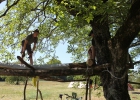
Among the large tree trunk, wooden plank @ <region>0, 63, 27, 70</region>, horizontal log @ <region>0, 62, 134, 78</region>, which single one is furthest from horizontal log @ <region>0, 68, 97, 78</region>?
the large tree trunk

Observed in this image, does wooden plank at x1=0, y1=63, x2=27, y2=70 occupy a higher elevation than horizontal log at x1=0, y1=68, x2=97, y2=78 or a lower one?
higher

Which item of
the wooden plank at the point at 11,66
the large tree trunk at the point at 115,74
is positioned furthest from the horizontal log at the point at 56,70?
the large tree trunk at the point at 115,74

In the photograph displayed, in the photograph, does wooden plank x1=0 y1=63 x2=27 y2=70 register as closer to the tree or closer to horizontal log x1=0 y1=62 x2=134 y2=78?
horizontal log x1=0 y1=62 x2=134 y2=78

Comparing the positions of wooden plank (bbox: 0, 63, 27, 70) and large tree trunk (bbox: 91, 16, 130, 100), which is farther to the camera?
wooden plank (bbox: 0, 63, 27, 70)

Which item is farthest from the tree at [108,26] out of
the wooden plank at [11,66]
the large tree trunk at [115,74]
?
the wooden plank at [11,66]

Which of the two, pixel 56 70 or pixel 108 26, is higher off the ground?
pixel 108 26

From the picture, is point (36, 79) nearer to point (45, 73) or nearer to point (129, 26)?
point (45, 73)

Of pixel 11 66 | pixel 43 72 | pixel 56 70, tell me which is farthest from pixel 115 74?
pixel 11 66

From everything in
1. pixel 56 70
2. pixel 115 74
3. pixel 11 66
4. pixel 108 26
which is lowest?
pixel 115 74

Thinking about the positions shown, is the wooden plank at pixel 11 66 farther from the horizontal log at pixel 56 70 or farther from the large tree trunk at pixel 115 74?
the large tree trunk at pixel 115 74

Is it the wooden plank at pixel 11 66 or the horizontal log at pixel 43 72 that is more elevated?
the wooden plank at pixel 11 66

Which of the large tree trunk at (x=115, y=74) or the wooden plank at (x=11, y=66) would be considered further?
the wooden plank at (x=11, y=66)

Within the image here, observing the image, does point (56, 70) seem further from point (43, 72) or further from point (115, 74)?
point (115, 74)

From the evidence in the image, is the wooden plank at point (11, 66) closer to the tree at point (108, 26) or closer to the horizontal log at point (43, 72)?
the horizontal log at point (43, 72)
